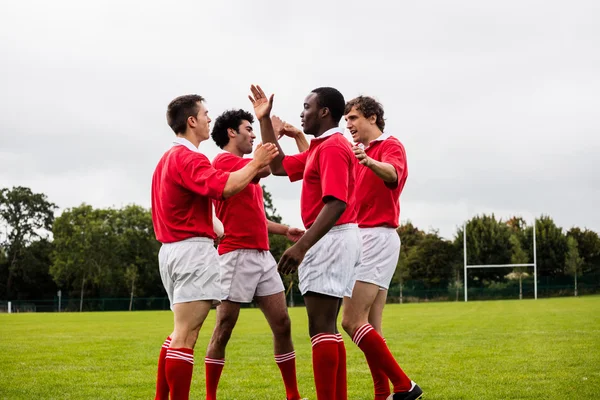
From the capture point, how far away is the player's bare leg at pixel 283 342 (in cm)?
669

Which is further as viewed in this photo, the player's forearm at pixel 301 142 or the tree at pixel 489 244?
the tree at pixel 489 244

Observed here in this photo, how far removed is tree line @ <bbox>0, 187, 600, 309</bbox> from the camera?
67688 millimetres

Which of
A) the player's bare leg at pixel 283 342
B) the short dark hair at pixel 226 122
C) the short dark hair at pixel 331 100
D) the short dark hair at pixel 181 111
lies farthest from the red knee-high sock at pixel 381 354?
the short dark hair at pixel 226 122

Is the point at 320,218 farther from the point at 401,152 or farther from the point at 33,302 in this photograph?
the point at 33,302

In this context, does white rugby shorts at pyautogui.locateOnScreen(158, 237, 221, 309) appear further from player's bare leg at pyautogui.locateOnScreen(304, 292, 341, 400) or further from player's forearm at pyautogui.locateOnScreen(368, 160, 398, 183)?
player's forearm at pyautogui.locateOnScreen(368, 160, 398, 183)

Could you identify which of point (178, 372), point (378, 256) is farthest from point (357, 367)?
point (178, 372)

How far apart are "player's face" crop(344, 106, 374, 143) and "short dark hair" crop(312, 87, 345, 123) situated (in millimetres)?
1162

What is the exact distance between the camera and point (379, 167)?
18.5ft

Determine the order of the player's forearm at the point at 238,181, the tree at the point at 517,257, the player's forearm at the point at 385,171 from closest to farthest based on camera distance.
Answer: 1. the player's forearm at the point at 238,181
2. the player's forearm at the point at 385,171
3. the tree at the point at 517,257

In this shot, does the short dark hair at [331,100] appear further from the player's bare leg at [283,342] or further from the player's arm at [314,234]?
the player's bare leg at [283,342]

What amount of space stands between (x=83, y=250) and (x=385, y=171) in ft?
246

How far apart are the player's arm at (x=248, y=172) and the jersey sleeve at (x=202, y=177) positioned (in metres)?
0.04

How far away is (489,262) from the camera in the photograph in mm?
71000

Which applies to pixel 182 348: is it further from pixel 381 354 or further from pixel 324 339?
pixel 381 354
